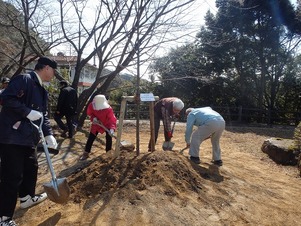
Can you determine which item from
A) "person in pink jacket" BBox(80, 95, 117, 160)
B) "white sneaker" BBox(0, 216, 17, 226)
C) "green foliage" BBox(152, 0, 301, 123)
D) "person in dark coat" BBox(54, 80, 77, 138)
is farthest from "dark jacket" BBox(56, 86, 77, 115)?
"green foliage" BBox(152, 0, 301, 123)

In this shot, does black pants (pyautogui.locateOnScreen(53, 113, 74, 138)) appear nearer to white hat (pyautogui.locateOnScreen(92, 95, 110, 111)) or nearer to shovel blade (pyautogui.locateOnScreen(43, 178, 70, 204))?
white hat (pyautogui.locateOnScreen(92, 95, 110, 111))

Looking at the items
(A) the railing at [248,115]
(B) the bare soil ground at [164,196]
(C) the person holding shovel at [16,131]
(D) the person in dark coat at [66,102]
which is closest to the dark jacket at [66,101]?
(D) the person in dark coat at [66,102]

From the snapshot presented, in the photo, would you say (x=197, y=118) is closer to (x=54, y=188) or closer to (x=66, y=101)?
(x=54, y=188)

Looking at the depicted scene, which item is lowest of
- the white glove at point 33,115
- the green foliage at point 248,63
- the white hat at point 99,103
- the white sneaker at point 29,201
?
the white sneaker at point 29,201

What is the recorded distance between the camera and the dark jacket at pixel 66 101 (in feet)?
23.8

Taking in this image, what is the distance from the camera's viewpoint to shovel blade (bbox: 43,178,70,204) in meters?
2.94

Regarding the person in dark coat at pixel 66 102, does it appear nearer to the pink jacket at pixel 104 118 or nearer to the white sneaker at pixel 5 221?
the pink jacket at pixel 104 118

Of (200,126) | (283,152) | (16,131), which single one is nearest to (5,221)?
(16,131)

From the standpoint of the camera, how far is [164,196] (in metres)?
3.35

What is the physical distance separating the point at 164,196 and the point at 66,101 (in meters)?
4.72

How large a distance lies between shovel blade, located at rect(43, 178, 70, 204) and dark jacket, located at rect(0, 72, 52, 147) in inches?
17.6

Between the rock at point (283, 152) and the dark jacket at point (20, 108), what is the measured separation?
4.92 meters

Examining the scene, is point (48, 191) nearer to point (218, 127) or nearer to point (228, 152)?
point (218, 127)

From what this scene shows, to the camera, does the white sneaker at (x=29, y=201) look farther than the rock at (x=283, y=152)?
No
